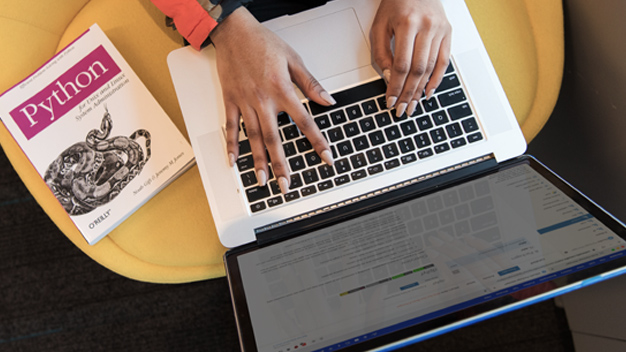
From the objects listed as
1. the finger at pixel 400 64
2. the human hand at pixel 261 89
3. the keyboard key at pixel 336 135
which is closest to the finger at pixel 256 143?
the human hand at pixel 261 89

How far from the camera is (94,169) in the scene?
73 centimetres

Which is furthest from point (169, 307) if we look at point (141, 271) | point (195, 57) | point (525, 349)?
point (525, 349)

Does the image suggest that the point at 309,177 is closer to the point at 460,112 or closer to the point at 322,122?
the point at 322,122

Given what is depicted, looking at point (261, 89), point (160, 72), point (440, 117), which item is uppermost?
point (160, 72)

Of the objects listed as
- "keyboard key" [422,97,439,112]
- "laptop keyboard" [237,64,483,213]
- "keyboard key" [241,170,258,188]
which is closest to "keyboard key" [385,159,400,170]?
"laptop keyboard" [237,64,483,213]

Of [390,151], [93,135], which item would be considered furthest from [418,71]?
[93,135]

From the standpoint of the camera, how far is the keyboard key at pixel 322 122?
689mm

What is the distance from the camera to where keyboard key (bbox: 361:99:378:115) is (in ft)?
2.27

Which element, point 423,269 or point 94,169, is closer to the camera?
point 423,269

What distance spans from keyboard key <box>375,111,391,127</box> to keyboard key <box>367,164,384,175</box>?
65mm

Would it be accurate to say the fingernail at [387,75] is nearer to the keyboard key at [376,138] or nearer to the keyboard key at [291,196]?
the keyboard key at [376,138]

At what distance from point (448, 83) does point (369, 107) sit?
0.13m

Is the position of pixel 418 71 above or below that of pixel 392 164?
above

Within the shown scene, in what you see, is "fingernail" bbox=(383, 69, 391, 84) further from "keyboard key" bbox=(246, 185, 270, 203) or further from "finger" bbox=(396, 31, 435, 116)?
"keyboard key" bbox=(246, 185, 270, 203)
